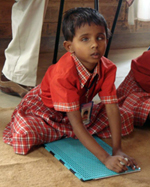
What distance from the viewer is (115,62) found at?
2.45 metres

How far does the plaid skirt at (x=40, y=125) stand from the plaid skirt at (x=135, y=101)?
5 cm

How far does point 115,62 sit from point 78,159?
152 cm

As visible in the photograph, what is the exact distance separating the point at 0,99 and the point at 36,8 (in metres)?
0.50

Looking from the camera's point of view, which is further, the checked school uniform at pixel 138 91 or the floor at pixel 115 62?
the floor at pixel 115 62

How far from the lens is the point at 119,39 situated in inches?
119

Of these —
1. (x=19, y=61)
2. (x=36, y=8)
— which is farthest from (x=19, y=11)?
(x=19, y=61)

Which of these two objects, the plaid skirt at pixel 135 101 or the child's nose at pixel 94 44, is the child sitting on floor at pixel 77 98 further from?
the plaid skirt at pixel 135 101

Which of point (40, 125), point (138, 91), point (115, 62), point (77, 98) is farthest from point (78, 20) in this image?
point (115, 62)

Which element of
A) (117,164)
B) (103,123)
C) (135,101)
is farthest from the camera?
(135,101)

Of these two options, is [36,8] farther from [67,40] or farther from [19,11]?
[67,40]

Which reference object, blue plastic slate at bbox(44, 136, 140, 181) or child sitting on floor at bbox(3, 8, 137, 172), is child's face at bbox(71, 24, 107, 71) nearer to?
child sitting on floor at bbox(3, 8, 137, 172)

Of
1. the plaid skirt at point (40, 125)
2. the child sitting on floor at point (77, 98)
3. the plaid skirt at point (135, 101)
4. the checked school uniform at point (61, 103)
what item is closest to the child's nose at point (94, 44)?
the child sitting on floor at point (77, 98)

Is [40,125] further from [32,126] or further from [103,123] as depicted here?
[103,123]

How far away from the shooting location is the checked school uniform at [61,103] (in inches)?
41.0
